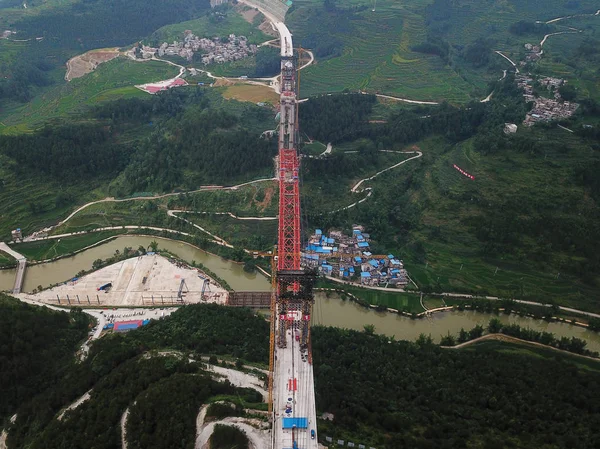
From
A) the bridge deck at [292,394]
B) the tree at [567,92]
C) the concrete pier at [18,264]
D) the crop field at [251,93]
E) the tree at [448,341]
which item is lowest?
the concrete pier at [18,264]

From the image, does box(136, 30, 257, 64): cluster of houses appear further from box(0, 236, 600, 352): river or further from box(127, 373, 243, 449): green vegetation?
box(127, 373, 243, 449): green vegetation

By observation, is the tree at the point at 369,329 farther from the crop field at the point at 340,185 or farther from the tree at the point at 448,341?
the crop field at the point at 340,185

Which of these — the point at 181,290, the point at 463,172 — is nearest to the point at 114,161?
the point at 181,290

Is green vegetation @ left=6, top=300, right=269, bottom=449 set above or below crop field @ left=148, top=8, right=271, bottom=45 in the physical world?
below

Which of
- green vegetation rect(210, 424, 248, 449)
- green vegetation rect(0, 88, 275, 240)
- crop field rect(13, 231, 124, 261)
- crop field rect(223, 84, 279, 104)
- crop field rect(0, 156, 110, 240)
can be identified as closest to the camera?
green vegetation rect(210, 424, 248, 449)

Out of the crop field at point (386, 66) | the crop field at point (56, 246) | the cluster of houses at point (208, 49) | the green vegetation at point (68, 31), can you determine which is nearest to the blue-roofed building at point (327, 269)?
the crop field at point (56, 246)

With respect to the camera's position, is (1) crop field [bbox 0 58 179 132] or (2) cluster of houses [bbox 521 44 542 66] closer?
(1) crop field [bbox 0 58 179 132]

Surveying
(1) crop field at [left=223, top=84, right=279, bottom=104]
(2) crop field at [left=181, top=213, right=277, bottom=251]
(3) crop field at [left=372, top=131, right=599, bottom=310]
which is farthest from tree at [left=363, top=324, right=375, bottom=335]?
(1) crop field at [left=223, top=84, right=279, bottom=104]
